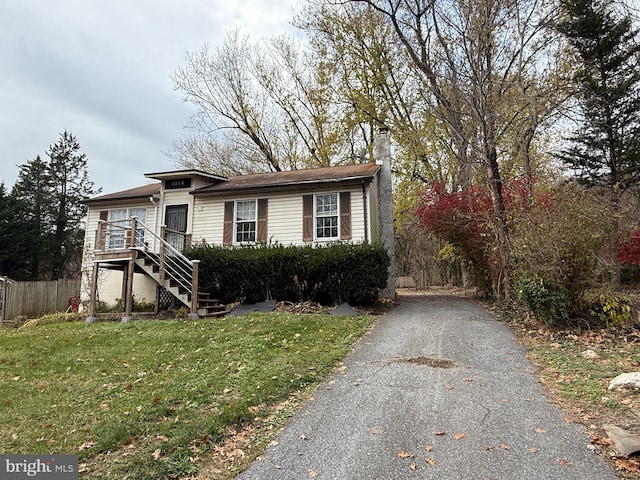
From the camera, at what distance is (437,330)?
8234 millimetres

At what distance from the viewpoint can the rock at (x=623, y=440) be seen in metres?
3.20

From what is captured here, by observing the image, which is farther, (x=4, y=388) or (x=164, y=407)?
(x=4, y=388)

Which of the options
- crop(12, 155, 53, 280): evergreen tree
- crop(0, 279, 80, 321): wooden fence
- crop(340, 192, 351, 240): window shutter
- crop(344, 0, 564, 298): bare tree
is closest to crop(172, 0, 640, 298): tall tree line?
crop(344, 0, 564, 298): bare tree

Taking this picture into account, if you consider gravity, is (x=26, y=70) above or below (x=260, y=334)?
above

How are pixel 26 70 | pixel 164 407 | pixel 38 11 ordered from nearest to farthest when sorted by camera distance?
pixel 164 407 < pixel 38 11 < pixel 26 70

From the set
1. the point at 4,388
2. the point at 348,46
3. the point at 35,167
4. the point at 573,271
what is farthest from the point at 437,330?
the point at 35,167

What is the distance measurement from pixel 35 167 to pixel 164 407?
3834 centimetres

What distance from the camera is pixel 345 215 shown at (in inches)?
489

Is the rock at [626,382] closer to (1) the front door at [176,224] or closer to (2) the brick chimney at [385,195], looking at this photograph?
(2) the brick chimney at [385,195]

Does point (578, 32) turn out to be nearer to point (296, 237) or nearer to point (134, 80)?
point (296, 237)

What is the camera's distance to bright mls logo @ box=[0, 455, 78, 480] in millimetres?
3379

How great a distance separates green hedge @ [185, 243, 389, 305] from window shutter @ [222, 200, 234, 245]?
0.96 metres

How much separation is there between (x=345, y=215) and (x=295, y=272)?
99.7 inches

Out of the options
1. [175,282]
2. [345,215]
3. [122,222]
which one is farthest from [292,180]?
[122,222]
